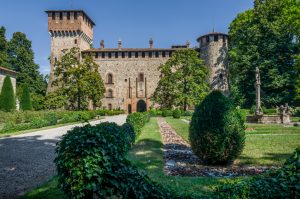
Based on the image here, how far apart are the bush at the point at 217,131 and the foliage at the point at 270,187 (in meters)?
3.13

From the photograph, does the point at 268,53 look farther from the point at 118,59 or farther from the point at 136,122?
the point at 136,122

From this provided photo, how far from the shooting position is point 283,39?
32062 mm

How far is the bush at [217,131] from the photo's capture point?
6.77 meters

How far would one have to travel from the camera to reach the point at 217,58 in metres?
43.0

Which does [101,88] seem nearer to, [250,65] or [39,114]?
[39,114]

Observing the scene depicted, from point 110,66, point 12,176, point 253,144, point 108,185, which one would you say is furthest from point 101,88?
point 108,185

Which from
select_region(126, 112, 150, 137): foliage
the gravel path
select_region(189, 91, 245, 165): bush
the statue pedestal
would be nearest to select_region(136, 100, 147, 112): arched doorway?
the statue pedestal

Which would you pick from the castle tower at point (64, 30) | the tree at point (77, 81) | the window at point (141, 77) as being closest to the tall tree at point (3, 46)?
the castle tower at point (64, 30)

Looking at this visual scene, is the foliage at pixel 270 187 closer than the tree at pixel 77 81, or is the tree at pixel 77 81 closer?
the foliage at pixel 270 187

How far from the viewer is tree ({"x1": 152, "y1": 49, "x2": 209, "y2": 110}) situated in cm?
3669

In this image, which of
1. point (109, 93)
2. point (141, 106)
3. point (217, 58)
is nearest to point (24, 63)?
point (109, 93)

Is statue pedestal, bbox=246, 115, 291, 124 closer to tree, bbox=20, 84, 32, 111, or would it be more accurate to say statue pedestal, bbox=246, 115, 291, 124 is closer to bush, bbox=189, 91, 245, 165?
bush, bbox=189, 91, 245, 165

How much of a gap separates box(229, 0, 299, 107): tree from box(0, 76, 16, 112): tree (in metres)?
25.8

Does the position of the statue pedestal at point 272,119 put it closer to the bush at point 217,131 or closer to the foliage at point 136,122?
the foliage at point 136,122
